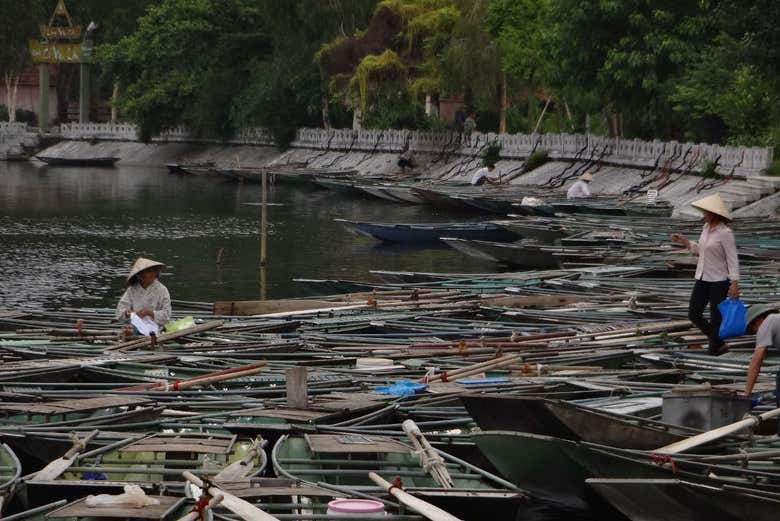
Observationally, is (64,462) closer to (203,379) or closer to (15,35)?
(203,379)

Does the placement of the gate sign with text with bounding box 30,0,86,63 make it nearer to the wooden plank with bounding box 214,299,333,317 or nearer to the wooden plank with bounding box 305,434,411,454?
the wooden plank with bounding box 214,299,333,317

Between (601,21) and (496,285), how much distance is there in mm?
22241

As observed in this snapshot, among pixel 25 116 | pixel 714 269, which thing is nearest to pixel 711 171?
pixel 714 269

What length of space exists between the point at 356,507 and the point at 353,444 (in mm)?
1486

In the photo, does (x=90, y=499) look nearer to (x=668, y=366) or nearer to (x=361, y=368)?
(x=361, y=368)

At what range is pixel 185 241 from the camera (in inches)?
1363

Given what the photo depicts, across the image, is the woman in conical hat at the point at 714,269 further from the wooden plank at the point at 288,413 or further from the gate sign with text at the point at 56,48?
the gate sign with text at the point at 56,48

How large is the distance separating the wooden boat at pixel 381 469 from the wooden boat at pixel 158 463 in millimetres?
300

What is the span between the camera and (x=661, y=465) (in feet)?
31.9

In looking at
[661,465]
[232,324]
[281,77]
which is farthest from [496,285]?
[281,77]

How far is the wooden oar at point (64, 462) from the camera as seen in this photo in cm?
986

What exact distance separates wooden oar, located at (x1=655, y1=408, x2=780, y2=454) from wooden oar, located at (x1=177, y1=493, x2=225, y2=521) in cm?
317

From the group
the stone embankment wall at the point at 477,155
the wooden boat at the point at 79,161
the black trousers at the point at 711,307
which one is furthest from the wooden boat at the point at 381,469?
the wooden boat at the point at 79,161

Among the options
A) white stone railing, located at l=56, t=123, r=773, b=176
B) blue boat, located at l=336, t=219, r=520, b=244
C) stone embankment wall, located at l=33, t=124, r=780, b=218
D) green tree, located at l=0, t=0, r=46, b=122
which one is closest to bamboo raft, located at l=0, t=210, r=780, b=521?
blue boat, located at l=336, t=219, r=520, b=244
